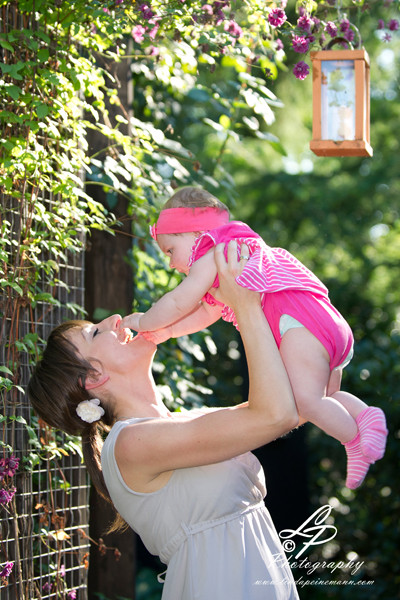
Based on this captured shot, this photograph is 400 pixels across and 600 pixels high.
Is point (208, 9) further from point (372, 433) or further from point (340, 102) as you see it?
point (372, 433)

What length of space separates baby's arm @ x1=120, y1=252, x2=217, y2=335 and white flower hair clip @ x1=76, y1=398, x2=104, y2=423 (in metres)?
0.26

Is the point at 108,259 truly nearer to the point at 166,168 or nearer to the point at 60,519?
the point at 166,168

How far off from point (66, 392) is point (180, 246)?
0.51m

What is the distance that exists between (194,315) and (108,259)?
85 centimetres

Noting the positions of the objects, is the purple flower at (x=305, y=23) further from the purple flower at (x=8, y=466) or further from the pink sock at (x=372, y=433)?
the purple flower at (x=8, y=466)

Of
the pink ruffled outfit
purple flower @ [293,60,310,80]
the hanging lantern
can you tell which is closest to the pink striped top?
the pink ruffled outfit

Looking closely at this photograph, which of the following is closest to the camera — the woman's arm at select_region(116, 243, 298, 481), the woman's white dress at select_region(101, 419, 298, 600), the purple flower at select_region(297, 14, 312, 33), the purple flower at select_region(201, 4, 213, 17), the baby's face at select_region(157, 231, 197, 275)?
the woman's arm at select_region(116, 243, 298, 481)

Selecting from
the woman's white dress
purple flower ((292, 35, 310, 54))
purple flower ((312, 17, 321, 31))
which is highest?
purple flower ((312, 17, 321, 31))

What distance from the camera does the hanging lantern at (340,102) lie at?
2295 mm

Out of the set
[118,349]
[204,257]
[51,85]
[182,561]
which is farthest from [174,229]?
[182,561]

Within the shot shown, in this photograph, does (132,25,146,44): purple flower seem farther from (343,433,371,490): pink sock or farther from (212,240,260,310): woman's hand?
(343,433,371,490): pink sock

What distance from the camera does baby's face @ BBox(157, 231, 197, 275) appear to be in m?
2.23

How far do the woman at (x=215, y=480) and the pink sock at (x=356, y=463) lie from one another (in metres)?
0.24

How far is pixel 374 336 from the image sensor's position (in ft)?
21.2
